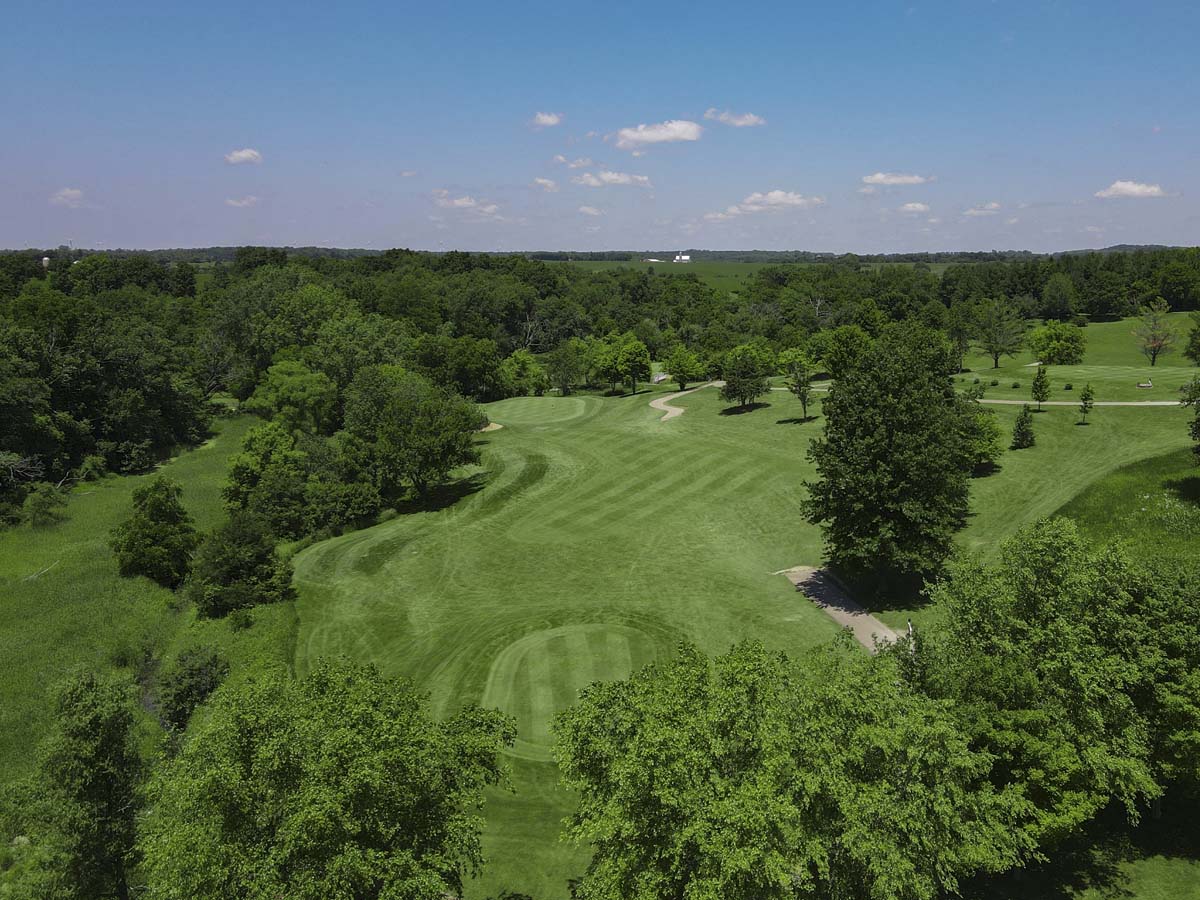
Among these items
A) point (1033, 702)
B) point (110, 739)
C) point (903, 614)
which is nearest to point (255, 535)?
point (110, 739)

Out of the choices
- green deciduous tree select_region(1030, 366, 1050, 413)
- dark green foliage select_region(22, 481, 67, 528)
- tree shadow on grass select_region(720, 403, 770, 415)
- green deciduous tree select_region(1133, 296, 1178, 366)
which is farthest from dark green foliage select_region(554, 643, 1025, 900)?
green deciduous tree select_region(1133, 296, 1178, 366)

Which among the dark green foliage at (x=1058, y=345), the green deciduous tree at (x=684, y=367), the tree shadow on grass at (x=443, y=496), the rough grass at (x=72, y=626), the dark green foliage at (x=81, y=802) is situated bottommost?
the rough grass at (x=72, y=626)

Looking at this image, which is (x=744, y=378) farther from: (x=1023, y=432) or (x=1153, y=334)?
(x=1153, y=334)

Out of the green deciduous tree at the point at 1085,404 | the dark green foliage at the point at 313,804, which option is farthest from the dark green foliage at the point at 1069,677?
the green deciduous tree at the point at 1085,404

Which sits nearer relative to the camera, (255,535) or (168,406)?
(255,535)

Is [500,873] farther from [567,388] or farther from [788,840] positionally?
[567,388]

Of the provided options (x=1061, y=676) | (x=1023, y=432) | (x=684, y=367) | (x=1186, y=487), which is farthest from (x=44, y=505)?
(x=1186, y=487)

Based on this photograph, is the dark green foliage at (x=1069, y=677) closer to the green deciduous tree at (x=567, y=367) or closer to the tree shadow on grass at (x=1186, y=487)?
the tree shadow on grass at (x=1186, y=487)

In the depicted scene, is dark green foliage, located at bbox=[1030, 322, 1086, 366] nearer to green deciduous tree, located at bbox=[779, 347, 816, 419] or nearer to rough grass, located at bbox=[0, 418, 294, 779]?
green deciduous tree, located at bbox=[779, 347, 816, 419]
